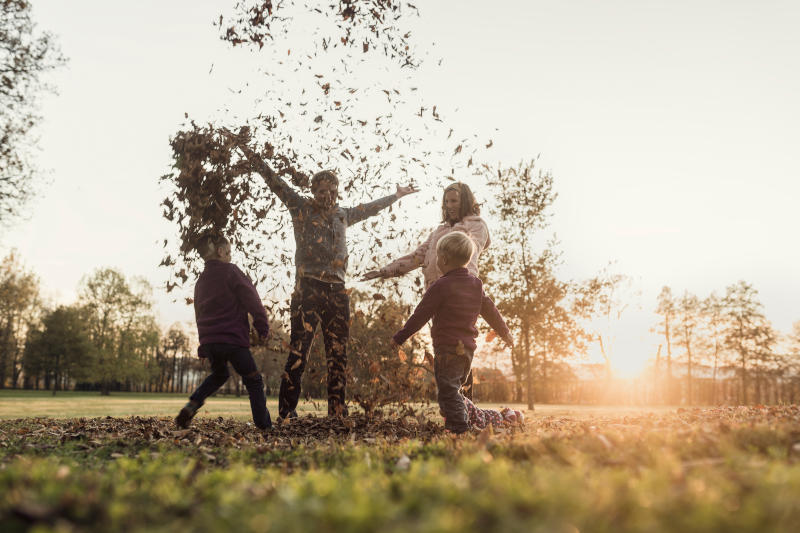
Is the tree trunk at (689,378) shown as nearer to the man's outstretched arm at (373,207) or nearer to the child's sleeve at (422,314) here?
the man's outstretched arm at (373,207)

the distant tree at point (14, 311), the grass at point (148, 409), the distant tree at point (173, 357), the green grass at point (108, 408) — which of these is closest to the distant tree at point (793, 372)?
the grass at point (148, 409)

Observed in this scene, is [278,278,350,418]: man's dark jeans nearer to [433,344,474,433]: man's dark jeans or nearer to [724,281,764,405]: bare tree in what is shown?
[433,344,474,433]: man's dark jeans

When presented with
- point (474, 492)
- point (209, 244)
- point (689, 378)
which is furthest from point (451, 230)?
point (689, 378)

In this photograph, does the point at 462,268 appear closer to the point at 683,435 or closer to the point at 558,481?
the point at 683,435

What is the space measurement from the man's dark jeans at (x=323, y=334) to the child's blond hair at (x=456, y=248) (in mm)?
1649

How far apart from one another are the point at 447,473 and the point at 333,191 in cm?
449

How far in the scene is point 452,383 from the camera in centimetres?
477

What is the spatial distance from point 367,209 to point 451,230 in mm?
1396

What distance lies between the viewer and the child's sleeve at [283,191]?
6.07m

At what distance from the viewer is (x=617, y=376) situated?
108 ft

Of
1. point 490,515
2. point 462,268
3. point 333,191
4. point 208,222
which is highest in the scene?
point 333,191

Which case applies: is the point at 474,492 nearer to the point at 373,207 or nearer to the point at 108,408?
the point at 373,207

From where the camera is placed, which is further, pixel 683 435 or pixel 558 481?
pixel 683 435

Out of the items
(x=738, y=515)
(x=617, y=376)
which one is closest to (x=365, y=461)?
(x=738, y=515)
